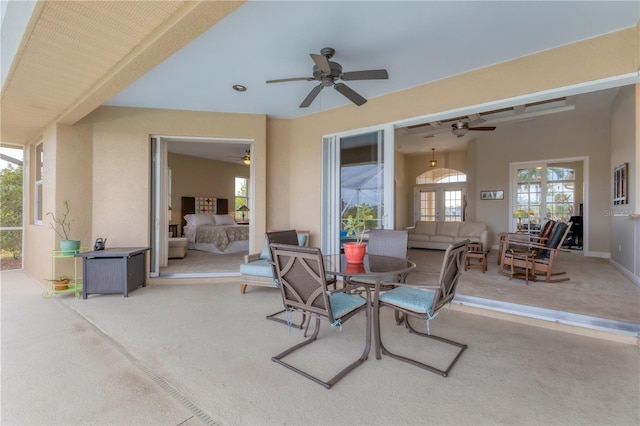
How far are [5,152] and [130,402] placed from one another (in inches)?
258

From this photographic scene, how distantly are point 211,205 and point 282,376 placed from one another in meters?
8.48

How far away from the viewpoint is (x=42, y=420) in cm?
161

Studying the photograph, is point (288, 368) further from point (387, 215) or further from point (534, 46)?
point (534, 46)

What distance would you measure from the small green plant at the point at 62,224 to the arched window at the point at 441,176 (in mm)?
9913

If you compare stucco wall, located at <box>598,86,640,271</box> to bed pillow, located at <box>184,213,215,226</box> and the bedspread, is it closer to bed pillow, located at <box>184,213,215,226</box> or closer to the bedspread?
the bedspread

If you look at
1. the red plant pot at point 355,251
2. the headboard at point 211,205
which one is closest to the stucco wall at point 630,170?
the red plant pot at point 355,251

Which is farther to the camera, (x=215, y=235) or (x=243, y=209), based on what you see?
(x=243, y=209)

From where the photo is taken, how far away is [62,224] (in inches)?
166

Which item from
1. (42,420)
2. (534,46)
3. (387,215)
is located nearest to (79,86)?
(42,420)

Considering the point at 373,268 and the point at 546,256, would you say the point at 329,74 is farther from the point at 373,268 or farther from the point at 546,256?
the point at 546,256

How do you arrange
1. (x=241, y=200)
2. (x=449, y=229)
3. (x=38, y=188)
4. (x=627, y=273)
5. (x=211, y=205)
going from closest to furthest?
(x=627, y=273) → (x=38, y=188) → (x=449, y=229) → (x=211, y=205) → (x=241, y=200)

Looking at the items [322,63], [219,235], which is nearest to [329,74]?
[322,63]

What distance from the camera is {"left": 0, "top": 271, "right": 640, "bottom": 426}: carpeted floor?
65.4 inches

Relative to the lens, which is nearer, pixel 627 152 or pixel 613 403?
pixel 613 403
